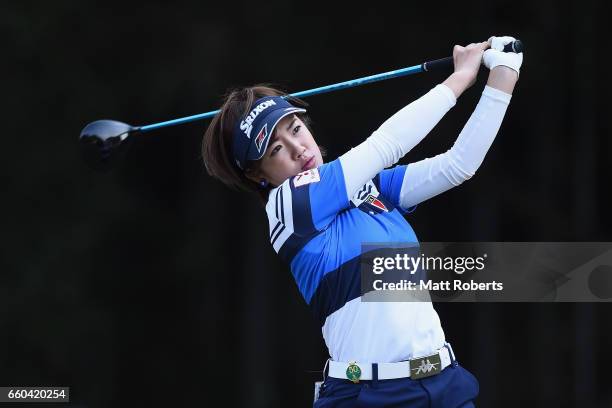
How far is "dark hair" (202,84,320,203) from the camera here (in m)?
2.44

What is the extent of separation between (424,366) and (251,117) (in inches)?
28.5

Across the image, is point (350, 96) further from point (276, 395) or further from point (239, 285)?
point (276, 395)

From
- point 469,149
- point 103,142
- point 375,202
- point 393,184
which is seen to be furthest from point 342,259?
point 103,142

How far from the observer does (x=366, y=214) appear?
230cm

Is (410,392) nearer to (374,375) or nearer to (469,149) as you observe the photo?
(374,375)

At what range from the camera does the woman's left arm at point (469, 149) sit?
2.22 m

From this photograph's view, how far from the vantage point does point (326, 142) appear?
479 cm

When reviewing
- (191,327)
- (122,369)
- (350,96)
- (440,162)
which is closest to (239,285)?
(191,327)

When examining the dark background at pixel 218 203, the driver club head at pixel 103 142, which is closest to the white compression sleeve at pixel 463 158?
the driver club head at pixel 103 142

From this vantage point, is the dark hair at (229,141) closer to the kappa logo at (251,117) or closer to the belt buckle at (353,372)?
the kappa logo at (251,117)

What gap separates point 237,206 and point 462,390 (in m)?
2.86

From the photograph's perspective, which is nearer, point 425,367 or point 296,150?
point 425,367

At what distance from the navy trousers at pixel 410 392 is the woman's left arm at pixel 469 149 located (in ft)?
1.45

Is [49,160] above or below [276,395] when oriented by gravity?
above
